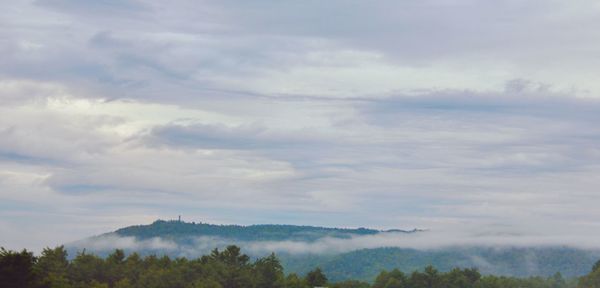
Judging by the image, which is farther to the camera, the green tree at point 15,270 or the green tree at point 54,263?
the green tree at point 54,263

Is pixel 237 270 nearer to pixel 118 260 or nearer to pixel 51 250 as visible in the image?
pixel 118 260

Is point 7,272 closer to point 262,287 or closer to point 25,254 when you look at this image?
point 25,254

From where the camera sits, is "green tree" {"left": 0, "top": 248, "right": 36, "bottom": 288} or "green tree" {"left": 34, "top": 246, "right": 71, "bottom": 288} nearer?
"green tree" {"left": 0, "top": 248, "right": 36, "bottom": 288}

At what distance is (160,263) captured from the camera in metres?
195

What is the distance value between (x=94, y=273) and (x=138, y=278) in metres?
8.42

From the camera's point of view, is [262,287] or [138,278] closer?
[138,278]

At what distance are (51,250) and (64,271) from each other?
6.14 m

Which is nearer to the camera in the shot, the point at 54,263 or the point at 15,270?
the point at 15,270

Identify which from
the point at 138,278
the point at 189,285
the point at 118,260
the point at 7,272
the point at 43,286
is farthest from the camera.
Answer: the point at 118,260

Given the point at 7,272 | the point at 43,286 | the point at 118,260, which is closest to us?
the point at 7,272

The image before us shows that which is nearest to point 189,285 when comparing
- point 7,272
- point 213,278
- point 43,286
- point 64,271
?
point 213,278

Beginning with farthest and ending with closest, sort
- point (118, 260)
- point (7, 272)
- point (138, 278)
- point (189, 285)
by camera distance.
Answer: point (118, 260), point (138, 278), point (189, 285), point (7, 272)

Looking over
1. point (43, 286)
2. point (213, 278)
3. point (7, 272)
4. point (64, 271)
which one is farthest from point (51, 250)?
point (7, 272)

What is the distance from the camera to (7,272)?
126438 mm
